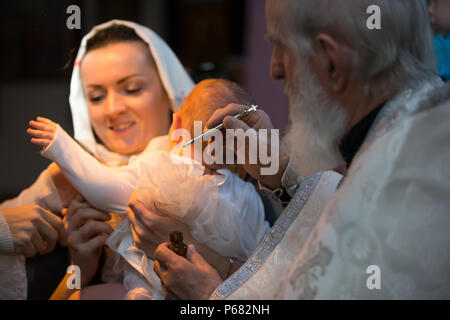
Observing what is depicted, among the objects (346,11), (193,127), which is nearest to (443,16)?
(346,11)

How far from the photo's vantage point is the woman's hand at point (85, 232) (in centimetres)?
151

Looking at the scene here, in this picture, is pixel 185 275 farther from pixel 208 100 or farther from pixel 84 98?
pixel 84 98

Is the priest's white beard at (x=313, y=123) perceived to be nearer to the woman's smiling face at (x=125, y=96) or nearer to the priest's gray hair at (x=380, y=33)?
the priest's gray hair at (x=380, y=33)

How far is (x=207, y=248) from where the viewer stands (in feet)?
4.63

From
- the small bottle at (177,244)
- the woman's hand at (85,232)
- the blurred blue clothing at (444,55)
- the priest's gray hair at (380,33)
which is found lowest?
the woman's hand at (85,232)

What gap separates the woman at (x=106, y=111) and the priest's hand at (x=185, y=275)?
311 mm

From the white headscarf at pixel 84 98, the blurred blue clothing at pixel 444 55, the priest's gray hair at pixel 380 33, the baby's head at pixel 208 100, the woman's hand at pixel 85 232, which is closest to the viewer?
the priest's gray hair at pixel 380 33

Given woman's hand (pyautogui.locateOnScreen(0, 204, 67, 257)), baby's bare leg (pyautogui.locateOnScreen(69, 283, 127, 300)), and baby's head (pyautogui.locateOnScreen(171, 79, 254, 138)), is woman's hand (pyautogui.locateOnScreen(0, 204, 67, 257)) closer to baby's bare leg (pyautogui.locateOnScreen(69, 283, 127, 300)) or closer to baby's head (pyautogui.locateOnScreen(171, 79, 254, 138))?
baby's bare leg (pyautogui.locateOnScreen(69, 283, 127, 300))

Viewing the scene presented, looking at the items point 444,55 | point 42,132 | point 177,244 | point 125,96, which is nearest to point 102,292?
point 177,244

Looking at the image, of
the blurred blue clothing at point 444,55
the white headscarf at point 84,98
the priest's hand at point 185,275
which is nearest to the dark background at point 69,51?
the white headscarf at point 84,98

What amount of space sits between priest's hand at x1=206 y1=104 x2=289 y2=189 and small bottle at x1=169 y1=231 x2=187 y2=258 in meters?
0.28

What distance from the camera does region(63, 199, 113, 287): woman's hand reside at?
1.51 m

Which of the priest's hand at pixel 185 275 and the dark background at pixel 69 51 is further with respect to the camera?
the dark background at pixel 69 51

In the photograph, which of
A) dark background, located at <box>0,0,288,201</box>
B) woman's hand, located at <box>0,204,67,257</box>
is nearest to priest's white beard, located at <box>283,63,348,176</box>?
dark background, located at <box>0,0,288,201</box>
